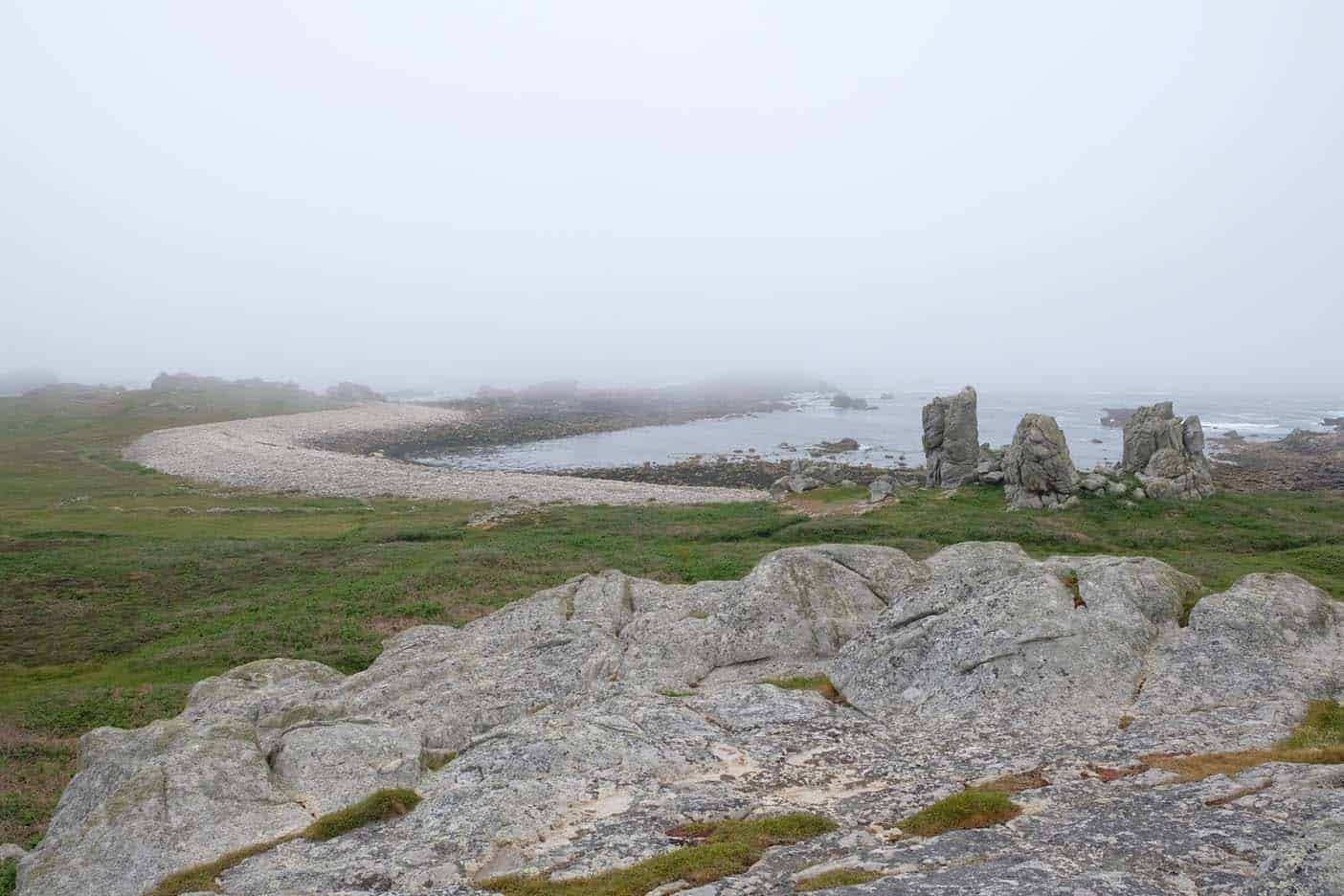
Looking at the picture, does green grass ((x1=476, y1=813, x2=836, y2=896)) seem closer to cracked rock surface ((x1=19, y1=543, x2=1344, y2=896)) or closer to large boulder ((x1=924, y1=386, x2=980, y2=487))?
cracked rock surface ((x1=19, y1=543, x2=1344, y2=896))

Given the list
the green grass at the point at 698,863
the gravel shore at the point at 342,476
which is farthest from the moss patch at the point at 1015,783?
the gravel shore at the point at 342,476

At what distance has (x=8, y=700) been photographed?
84.2ft

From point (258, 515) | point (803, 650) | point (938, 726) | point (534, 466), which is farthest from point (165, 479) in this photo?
point (938, 726)

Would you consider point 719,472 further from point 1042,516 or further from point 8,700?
point 8,700

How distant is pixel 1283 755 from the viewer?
1120 cm

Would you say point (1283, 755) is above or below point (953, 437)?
below

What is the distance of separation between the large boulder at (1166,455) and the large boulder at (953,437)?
11721 millimetres

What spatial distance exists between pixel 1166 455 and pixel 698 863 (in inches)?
2207

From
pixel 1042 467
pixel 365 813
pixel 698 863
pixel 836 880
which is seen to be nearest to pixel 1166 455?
pixel 1042 467

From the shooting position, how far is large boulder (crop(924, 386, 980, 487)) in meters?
61.9

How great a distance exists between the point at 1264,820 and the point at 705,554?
3625 centimetres

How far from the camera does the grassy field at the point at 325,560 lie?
2780 centimetres

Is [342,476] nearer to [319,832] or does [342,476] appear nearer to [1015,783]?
[319,832]

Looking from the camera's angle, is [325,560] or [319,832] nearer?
[319,832]
